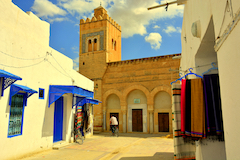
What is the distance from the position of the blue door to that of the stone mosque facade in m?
8.89

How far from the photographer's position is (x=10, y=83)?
18.5ft

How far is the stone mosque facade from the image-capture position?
16.9 meters

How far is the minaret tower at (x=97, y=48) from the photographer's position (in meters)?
19.4

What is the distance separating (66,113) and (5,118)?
158 inches

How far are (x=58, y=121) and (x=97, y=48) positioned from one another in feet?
40.8

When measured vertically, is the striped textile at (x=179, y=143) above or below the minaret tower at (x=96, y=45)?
below

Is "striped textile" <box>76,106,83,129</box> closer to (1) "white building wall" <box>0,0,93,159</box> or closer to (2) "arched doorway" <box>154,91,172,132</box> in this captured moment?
(1) "white building wall" <box>0,0,93,159</box>

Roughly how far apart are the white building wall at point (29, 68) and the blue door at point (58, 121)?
0.31m

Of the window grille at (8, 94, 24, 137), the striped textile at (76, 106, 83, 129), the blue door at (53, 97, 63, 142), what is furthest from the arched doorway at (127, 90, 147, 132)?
the window grille at (8, 94, 24, 137)

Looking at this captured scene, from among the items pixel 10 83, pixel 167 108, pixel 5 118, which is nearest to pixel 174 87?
pixel 10 83

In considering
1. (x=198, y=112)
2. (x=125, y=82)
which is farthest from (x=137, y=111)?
(x=198, y=112)

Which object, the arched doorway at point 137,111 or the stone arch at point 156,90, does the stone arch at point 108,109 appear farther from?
the stone arch at point 156,90

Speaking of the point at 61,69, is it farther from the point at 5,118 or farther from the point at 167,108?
the point at 167,108

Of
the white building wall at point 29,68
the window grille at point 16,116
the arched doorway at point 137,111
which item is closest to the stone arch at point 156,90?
the arched doorway at point 137,111
